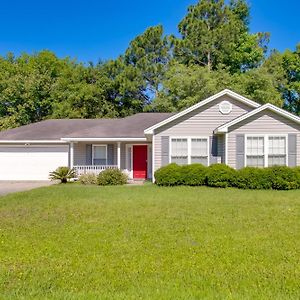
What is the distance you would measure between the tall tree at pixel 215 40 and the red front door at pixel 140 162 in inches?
669

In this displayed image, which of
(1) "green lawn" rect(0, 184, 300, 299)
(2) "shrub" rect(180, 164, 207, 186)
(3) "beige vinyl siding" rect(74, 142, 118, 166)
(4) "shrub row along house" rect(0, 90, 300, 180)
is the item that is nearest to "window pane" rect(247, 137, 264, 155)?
(4) "shrub row along house" rect(0, 90, 300, 180)

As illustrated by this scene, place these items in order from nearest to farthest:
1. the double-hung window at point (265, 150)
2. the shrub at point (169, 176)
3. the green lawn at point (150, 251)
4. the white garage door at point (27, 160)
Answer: the green lawn at point (150, 251) < the shrub at point (169, 176) < the double-hung window at point (265, 150) < the white garage door at point (27, 160)

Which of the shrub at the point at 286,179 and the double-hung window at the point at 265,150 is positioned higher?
the double-hung window at the point at 265,150

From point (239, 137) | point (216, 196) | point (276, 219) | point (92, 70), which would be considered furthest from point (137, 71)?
point (276, 219)

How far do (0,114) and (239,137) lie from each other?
98.3ft

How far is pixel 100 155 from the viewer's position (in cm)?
2302

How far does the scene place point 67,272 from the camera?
204 inches

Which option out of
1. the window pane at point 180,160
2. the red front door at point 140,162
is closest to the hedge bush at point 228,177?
the window pane at point 180,160

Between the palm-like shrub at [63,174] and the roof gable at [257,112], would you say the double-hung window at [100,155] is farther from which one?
the roof gable at [257,112]

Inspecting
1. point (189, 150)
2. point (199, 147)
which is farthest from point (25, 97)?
point (199, 147)

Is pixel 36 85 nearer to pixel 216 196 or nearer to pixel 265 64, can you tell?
pixel 265 64

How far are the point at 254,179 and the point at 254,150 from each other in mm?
2187

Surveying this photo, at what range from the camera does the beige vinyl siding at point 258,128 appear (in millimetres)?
18453

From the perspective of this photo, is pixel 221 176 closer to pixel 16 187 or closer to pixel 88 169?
pixel 88 169
